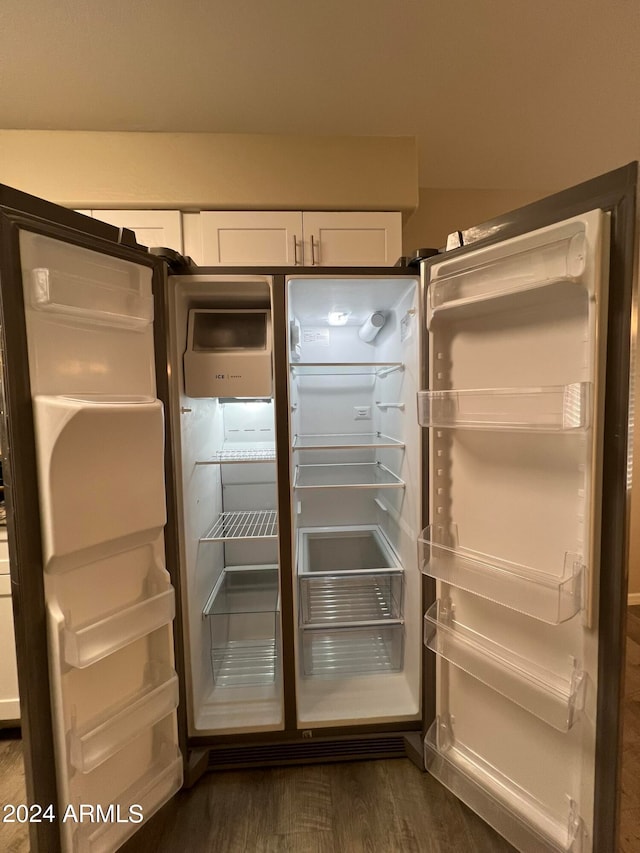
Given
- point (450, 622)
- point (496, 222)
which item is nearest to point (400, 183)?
point (496, 222)

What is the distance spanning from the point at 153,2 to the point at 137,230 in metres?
0.74

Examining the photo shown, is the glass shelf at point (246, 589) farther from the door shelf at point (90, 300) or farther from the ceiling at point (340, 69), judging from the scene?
the ceiling at point (340, 69)

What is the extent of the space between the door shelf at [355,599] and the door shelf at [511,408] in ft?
2.66

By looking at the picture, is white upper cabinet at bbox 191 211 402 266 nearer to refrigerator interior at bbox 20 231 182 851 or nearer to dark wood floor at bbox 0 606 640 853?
refrigerator interior at bbox 20 231 182 851

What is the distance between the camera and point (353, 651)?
167cm

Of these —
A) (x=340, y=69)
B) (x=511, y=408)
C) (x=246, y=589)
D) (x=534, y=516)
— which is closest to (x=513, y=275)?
(x=511, y=408)

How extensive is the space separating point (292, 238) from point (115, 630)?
1.65m

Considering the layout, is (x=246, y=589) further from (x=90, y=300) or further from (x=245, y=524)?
(x=90, y=300)

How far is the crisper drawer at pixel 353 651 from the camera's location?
1.57 metres

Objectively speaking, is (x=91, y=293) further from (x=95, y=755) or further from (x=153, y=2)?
(x=95, y=755)

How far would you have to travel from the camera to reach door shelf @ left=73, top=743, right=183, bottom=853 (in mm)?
907

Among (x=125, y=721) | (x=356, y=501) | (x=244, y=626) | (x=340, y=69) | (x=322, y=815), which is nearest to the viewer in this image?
(x=125, y=721)

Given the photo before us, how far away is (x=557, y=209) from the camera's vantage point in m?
0.83

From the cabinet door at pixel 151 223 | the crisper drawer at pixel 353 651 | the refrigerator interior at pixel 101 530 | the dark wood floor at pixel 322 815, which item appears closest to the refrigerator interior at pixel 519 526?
the dark wood floor at pixel 322 815
